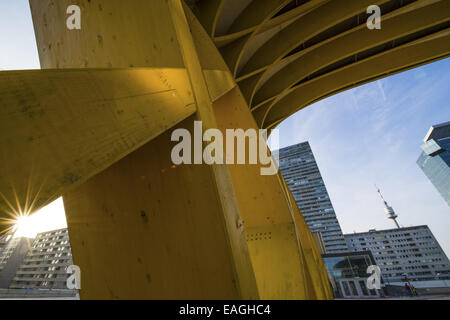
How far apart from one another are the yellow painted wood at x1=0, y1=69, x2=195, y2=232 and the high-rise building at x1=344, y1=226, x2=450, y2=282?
381ft

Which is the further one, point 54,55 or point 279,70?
→ point 279,70

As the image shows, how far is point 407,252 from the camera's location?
94.5m

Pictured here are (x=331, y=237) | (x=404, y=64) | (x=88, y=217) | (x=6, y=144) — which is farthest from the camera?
(x=331, y=237)

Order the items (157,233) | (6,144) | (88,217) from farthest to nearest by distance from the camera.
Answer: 1. (88,217)
2. (157,233)
3. (6,144)

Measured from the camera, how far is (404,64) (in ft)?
24.6

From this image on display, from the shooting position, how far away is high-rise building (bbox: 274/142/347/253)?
104m

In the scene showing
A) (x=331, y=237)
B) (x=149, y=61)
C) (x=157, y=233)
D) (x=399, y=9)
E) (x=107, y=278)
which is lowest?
(x=107, y=278)

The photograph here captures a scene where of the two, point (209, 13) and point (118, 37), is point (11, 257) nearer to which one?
point (209, 13)

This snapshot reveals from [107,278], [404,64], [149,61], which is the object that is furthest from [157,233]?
[404,64]

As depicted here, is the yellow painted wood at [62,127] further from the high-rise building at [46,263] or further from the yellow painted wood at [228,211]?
the high-rise building at [46,263]

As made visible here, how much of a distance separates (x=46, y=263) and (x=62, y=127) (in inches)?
3113
